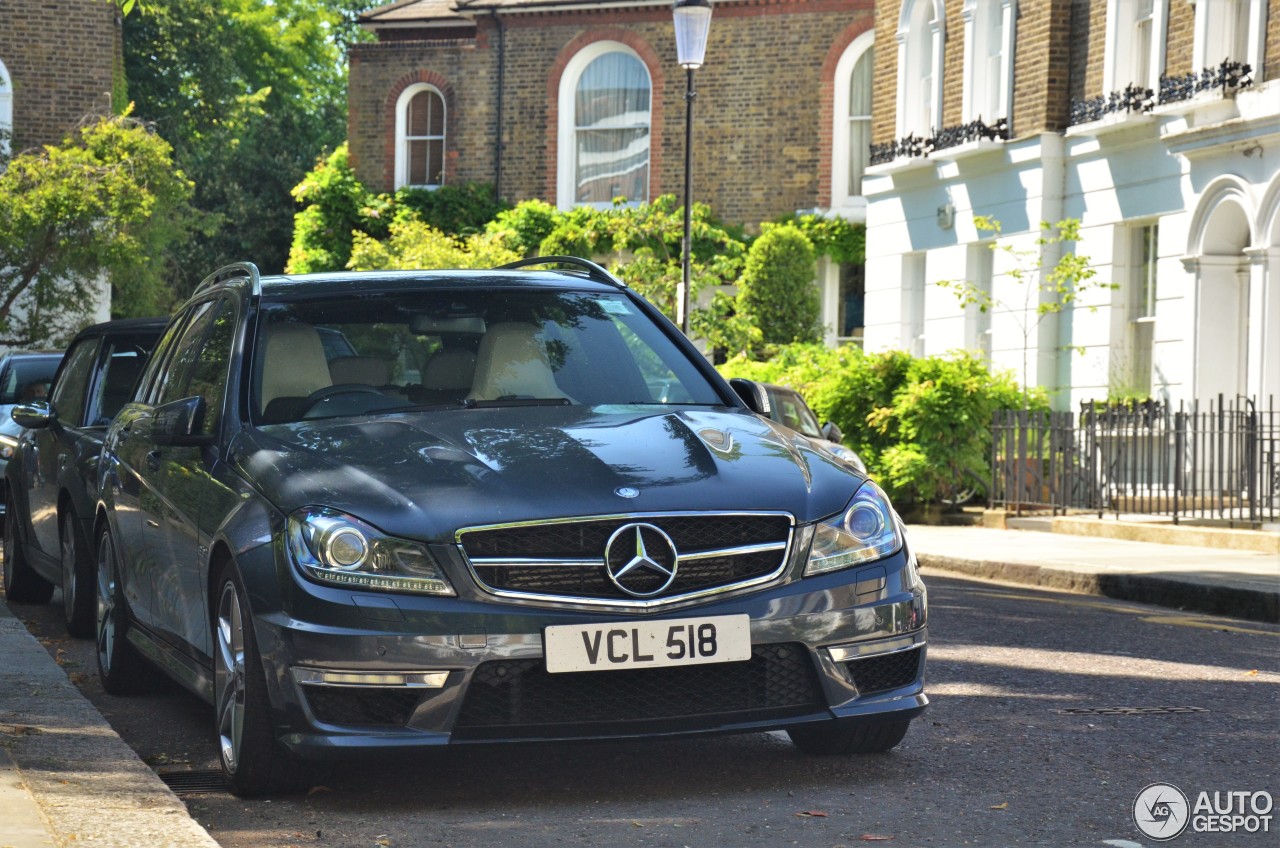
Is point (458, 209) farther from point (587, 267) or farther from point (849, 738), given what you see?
point (849, 738)

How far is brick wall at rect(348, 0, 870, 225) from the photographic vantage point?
37.2m

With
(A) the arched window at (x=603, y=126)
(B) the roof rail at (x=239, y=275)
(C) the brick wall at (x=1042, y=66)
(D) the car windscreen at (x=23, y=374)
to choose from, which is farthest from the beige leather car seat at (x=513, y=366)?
(A) the arched window at (x=603, y=126)

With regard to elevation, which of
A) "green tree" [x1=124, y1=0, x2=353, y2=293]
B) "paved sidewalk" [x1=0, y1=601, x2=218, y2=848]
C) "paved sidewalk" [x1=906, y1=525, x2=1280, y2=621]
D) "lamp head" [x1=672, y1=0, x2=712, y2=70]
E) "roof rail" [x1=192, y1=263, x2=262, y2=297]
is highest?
"green tree" [x1=124, y1=0, x2=353, y2=293]

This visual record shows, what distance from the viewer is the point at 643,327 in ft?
24.2

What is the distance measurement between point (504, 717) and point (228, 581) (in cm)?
109

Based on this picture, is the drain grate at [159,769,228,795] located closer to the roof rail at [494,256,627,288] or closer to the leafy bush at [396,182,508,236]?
the roof rail at [494,256,627,288]

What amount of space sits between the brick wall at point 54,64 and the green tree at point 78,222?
13.6 ft

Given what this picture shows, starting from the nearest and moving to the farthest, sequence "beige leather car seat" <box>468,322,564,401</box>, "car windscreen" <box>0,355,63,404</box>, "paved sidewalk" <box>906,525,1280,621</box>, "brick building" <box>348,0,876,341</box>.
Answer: "beige leather car seat" <box>468,322,564,401</box>, "paved sidewalk" <box>906,525,1280,621</box>, "car windscreen" <box>0,355,63,404</box>, "brick building" <box>348,0,876,341</box>

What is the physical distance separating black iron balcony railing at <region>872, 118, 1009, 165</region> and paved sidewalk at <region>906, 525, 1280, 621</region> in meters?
8.33

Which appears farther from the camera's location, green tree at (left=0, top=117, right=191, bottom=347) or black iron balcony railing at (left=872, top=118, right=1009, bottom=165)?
green tree at (left=0, top=117, right=191, bottom=347)

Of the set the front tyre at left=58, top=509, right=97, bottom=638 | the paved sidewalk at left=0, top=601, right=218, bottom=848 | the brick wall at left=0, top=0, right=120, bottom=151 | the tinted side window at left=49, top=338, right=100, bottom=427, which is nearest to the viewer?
the paved sidewalk at left=0, top=601, right=218, bottom=848

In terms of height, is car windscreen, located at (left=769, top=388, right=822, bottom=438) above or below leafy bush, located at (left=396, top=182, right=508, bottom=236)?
below

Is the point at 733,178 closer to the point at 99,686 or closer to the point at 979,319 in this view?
the point at 979,319

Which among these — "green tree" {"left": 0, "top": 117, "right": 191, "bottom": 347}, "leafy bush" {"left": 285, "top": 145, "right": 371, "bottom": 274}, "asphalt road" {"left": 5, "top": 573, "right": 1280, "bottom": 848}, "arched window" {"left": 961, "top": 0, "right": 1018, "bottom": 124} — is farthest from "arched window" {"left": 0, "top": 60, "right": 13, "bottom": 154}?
"asphalt road" {"left": 5, "top": 573, "right": 1280, "bottom": 848}
